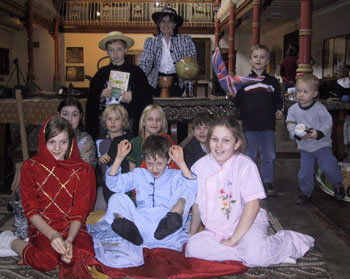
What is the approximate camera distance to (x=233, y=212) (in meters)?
2.52

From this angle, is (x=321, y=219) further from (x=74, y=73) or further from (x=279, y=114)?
(x=74, y=73)

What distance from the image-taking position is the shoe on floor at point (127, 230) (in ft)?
7.80

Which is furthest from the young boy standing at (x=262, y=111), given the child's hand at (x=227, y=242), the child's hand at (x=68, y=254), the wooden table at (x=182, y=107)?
the child's hand at (x=68, y=254)

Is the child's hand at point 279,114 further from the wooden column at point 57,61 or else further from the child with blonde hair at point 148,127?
the wooden column at point 57,61

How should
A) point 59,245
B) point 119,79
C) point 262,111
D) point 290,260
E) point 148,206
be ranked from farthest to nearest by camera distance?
point 262,111, point 119,79, point 148,206, point 290,260, point 59,245

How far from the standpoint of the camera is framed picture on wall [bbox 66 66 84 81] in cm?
1465

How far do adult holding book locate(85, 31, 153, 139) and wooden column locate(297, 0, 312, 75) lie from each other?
246 centimetres

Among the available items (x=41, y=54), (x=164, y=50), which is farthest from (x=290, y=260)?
(x=41, y=54)

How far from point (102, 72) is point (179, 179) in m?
1.56

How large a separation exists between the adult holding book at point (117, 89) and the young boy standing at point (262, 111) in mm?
1015

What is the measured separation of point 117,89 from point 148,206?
1343mm

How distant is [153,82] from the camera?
455 cm

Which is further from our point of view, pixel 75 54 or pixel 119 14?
pixel 75 54

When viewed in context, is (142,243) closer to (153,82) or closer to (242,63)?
(153,82)
